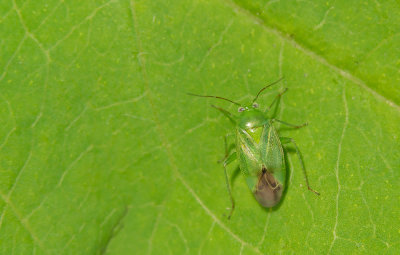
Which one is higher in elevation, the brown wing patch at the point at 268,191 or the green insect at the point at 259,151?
the green insect at the point at 259,151

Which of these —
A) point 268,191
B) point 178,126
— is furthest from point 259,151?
point 178,126

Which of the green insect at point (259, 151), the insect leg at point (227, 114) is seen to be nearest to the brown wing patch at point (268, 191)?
the green insect at point (259, 151)

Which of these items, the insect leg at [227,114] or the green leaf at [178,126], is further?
the insect leg at [227,114]

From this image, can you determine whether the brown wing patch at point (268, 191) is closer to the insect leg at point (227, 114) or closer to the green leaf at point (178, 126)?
the green leaf at point (178, 126)

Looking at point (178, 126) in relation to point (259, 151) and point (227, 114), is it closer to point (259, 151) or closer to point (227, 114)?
point (227, 114)

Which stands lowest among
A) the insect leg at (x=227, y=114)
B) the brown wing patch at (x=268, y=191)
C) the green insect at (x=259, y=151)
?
the brown wing patch at (x=268, y=191)

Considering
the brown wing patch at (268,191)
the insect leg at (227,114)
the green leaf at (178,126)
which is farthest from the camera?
the insect leg at (227,114)

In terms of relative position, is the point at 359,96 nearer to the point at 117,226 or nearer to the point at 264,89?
the point at 264,89

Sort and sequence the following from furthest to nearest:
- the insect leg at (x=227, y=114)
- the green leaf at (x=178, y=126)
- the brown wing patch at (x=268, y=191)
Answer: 1. the insect leg at (x=227, y=114)
2. the brown wing patch at (x=268, y=191)
3. the green leaf at (x=178, y=126)
